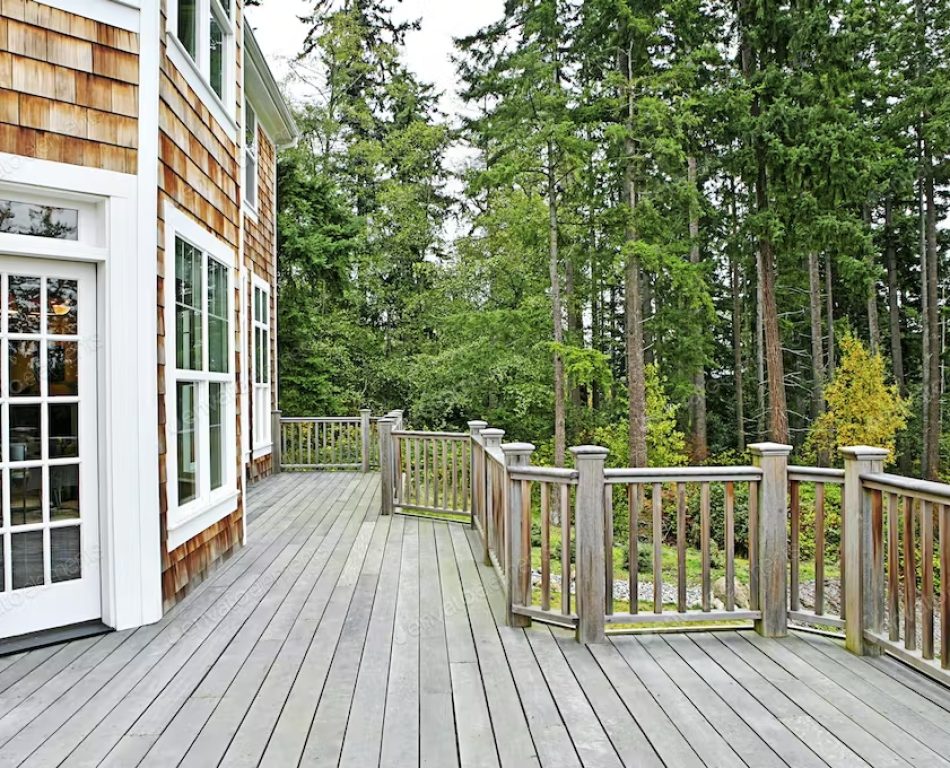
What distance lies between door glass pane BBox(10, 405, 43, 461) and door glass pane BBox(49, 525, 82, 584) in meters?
0.40

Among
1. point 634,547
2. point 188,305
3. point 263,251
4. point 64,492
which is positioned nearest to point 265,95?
point 263,251

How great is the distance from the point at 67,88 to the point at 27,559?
2356 mm

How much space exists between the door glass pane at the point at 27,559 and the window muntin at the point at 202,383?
661 mm

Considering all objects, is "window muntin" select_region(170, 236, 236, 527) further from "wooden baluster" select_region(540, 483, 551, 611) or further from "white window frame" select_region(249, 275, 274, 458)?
"white window frame" select_region(249, 275, 274, 458)

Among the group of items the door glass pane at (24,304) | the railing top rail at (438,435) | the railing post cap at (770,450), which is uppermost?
the door glass pane at (24,304)

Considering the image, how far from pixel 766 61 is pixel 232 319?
13.4 meters

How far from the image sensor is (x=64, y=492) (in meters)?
3.36

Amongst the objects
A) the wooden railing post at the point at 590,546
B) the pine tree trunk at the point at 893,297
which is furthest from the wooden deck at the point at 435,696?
the pine tree trunk at the point at 893,297

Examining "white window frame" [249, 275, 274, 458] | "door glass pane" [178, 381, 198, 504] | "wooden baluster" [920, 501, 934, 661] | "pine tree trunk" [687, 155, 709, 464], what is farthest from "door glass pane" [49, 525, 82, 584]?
"pine tree trunk" [687, 155, 709, 464]

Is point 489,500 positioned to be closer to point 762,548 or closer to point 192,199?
point 762,548

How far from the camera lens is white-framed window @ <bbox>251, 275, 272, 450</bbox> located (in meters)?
9.28

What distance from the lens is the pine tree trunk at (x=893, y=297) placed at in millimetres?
18547

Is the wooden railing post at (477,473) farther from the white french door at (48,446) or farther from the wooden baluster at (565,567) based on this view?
the white french door at (48,446)

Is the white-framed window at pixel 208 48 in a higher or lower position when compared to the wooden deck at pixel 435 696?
higher
